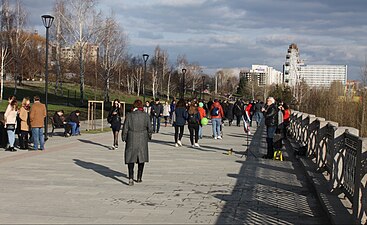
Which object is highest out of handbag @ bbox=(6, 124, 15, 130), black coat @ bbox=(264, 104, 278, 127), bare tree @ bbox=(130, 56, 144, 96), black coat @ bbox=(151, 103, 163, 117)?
bare tree @ bbox=(130, 56, 144, 96)

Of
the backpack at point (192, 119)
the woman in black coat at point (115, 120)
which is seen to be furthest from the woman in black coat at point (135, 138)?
the backpack at point (192, 119)

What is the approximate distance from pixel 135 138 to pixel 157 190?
1212mm

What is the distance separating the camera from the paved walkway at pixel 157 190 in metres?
7.48

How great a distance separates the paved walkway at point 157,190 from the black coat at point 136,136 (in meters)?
0.62

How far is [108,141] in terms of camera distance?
67.9 ft

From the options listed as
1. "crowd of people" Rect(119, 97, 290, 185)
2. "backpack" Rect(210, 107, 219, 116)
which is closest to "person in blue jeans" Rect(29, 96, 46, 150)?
"crowd of people" Rect(119, 97, 290, 185)

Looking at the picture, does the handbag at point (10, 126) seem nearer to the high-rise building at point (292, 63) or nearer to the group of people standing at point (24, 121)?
the group of people standing at point (24, 121)

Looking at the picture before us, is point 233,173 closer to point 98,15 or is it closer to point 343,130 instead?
point 343,130

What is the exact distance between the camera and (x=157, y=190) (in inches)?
380

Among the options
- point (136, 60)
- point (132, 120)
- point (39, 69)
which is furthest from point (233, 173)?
point (136, 60)

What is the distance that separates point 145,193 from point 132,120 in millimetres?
1715

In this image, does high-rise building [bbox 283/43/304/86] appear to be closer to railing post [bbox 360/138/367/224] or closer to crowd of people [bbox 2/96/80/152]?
crowd of people [bbox 2/96/80/152]

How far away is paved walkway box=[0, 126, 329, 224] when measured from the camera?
7477 millimetres

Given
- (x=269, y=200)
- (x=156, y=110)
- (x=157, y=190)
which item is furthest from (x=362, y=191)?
(x=156, y=110)
